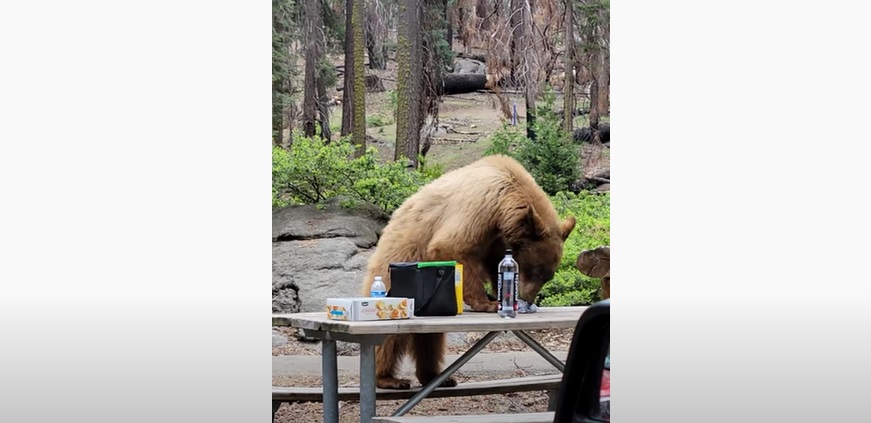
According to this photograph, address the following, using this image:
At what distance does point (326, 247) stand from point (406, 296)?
85.6 inches

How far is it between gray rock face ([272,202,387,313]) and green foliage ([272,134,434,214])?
0.10 metres

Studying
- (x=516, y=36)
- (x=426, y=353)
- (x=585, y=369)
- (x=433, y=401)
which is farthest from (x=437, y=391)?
(x=585, y=369)

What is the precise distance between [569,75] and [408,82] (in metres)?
0.97

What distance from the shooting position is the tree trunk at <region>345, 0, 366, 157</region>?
6508mm

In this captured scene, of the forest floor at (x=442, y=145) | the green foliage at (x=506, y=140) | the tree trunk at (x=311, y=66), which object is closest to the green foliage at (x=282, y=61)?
the tree trunk at (x=311, y=66)

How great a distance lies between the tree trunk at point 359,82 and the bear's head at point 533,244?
4.73 ft

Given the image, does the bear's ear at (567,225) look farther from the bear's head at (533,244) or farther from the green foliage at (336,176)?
the green foliage at (336,176)

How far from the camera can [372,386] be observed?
188 inches

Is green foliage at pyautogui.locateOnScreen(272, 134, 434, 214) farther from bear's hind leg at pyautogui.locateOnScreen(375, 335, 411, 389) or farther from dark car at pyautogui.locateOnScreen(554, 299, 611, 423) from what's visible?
dark car at pyautogui.locateOnScreen(554, 299, 611, 423)

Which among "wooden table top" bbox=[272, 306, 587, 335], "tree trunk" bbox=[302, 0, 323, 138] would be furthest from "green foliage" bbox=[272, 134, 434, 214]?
"wooden table top" bbox=[272, 306, 587, 335]

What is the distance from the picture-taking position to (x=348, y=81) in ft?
21.6

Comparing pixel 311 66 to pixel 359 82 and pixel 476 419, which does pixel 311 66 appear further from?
pixel 476 419
